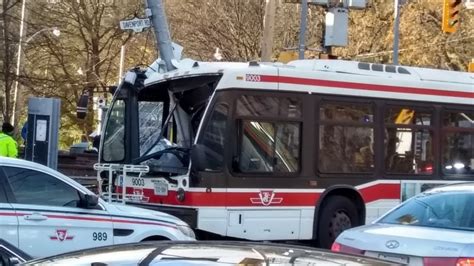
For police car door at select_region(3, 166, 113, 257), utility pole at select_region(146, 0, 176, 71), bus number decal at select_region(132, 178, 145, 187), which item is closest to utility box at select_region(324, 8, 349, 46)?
utility pole at select_region(146, 0, 176, 71)

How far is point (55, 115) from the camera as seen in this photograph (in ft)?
56.4

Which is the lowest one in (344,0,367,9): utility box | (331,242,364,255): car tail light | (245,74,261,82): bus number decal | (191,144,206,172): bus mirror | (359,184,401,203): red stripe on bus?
(331,242,364,255): car tail light

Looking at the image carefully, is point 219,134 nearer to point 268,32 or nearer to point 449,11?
point 268,32

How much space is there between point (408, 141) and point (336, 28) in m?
8.72

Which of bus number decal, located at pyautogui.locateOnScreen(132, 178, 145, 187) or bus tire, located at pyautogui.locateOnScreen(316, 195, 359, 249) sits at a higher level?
bus number decal, located at pyautogui.locateOnScreen(132, 178, 145, 187)

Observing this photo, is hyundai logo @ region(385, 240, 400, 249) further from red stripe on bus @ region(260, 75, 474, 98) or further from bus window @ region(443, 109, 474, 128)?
bus window @ region(443, 109, 474, 128)

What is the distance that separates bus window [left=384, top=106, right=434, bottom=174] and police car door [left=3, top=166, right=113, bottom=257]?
6.24 m

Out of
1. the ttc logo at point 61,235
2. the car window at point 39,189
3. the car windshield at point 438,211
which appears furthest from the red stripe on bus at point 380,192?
the ttc logo at point 61,235

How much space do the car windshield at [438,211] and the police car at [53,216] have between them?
2.86 metres

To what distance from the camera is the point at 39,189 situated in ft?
30.3

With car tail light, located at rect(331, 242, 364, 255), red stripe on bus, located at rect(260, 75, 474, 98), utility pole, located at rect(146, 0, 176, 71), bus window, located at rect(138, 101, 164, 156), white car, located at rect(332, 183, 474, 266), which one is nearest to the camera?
white car, located at rect(332, 183, 474, 266)

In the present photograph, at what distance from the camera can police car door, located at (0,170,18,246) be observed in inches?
347

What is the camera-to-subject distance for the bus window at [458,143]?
15062 mm

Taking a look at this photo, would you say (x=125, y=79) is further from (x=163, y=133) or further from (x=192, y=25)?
(x=192, y=25)
